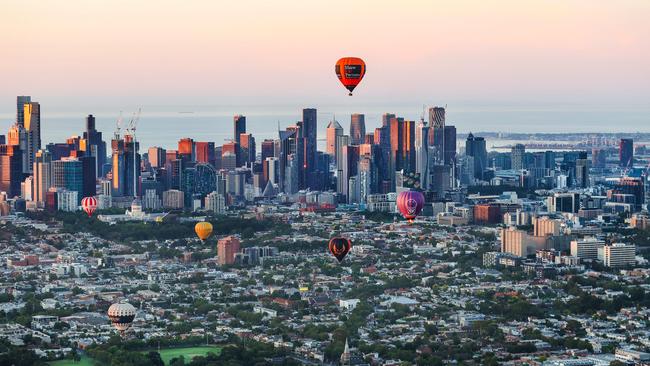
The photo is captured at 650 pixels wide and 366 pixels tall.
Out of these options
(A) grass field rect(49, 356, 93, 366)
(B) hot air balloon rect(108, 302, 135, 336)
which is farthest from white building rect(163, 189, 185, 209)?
(A) grass field rect(49, 356, 93, 366)

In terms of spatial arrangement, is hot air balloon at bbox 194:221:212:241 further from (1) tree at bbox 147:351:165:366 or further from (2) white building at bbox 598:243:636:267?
(1) tree at bbox 147:351:165:366

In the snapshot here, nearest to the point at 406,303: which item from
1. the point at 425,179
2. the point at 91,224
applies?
the point at 91,224

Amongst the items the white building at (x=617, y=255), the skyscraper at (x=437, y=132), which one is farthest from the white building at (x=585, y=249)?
the skyscraper at (x=437, y=132)

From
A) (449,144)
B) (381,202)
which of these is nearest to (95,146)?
(449,144)

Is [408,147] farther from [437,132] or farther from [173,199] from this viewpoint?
[173,199]

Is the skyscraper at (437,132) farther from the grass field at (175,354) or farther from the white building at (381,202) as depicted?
the grass field at (175,354)

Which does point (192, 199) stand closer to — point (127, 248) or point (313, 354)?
point (127, 248)
